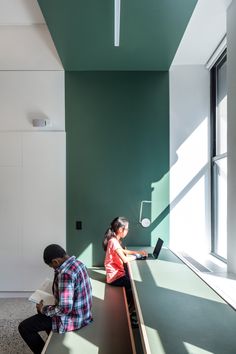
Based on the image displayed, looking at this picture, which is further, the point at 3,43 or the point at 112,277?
the point at 3,43

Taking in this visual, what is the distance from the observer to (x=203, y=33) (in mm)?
3176

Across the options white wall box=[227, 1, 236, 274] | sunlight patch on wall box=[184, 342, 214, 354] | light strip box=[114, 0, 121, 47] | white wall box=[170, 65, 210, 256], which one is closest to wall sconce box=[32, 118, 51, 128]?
light strip box=[114, 0, 121, 47]

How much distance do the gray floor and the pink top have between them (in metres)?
0.95

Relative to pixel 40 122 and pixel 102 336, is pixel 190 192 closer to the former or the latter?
pixel 40 122

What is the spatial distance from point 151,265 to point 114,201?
126 cm

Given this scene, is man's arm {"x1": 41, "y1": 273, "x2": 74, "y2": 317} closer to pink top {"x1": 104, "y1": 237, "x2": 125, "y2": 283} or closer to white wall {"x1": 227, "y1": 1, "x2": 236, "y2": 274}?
pink top {"x1": 104, "y1": 237, "x2": 125, "y2": 283}

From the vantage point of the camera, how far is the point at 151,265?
112 inches

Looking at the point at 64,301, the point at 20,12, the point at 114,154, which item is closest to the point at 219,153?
the point at 114,154

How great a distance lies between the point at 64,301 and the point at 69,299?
0.11ft

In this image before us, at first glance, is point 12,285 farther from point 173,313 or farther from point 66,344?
point 173,313

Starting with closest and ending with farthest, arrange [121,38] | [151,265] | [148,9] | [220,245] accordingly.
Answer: [148,9] < [151,265] < [121,38] < [220,245]

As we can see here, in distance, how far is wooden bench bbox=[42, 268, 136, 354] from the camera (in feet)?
5.91

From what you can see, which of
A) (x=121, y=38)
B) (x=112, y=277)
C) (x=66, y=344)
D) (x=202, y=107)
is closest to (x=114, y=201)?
(x=112, y=277)

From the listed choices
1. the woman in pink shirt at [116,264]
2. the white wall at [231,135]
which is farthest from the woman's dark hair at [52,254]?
the white wall at [231,135]
